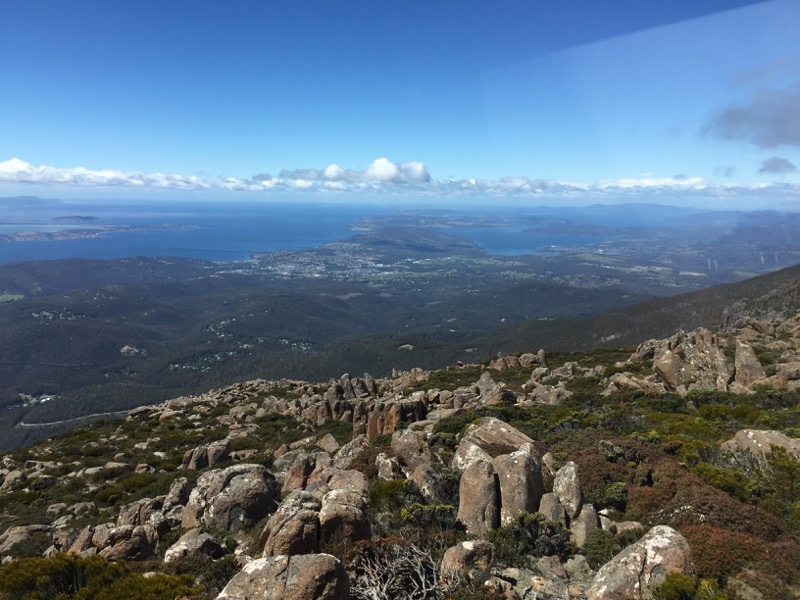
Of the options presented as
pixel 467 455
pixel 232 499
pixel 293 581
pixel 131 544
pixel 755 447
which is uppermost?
pixel 293 581

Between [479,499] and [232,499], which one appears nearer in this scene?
[479,499]

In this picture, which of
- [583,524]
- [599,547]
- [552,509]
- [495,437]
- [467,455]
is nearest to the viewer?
[599,547]

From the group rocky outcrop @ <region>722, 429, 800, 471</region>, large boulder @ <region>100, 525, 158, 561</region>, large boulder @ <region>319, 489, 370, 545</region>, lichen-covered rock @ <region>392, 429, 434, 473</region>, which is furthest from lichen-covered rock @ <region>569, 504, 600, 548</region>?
large boulder @ <region>100, 525, 158, 561</region>

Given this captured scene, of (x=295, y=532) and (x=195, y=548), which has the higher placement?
(x=295, y=532)

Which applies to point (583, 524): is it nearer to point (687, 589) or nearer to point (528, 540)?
point (528, 540)

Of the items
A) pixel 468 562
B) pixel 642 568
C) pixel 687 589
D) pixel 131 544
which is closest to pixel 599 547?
pixel 642 568

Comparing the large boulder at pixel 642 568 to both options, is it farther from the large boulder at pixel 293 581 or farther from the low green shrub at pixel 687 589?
the large boulder at pixel 293 581

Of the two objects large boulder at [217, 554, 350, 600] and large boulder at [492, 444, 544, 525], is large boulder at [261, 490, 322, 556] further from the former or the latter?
large boulder at [492, 444, 544, 525]
